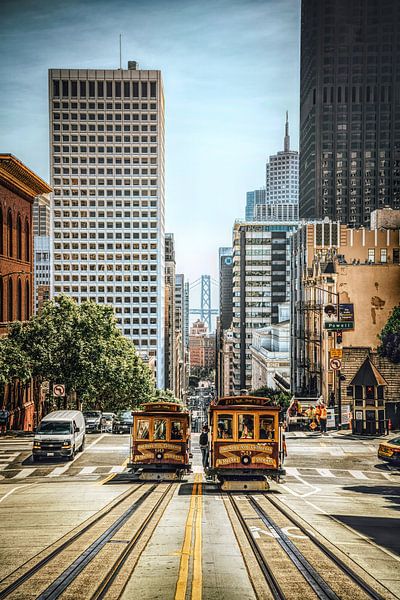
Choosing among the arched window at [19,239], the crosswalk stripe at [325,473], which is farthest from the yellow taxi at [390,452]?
the arched window at [19,239]

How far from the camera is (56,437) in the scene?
34.6 metres

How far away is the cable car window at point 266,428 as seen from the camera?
25.2 meters

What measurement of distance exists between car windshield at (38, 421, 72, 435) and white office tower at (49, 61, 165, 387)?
5194 inches

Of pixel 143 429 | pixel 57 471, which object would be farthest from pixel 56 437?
pixel 143 429

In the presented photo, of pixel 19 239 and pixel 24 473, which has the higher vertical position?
pixel 19 239

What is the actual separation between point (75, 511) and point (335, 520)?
683 cm

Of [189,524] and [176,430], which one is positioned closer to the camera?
[189,524]

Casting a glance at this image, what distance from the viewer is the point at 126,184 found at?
169m

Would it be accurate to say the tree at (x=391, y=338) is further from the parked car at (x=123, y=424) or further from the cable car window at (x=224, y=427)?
the cable car window at (x=224, y=427)

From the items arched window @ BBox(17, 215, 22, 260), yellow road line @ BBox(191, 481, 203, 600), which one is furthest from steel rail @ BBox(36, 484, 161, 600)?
arched window @ BBox(17, 215, 22, 260)

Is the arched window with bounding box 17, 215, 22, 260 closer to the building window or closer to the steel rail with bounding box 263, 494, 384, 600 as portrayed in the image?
the building window

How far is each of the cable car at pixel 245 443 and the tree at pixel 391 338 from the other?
3309 centimetres

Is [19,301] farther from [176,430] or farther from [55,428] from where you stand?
[176,430]

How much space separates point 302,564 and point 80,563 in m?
3.94
